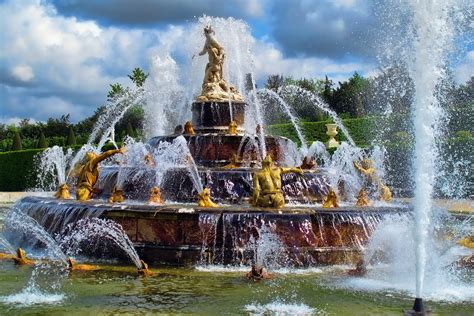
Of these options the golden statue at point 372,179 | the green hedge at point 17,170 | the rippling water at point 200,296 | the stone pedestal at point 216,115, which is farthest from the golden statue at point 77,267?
the green hedge at point 17,170

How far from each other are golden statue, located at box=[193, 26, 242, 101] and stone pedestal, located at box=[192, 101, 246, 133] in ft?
0.78

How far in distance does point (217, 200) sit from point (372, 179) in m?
4.98

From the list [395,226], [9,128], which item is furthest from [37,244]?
[9,128]

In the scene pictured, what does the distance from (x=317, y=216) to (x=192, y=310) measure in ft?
13.2

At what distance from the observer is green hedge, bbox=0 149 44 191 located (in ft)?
125

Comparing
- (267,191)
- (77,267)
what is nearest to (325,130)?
(267,191)

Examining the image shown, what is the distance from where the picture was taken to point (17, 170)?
3884 cm

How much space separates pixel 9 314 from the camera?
22.6 ft

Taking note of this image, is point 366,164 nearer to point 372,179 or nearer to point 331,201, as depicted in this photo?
point 372,179

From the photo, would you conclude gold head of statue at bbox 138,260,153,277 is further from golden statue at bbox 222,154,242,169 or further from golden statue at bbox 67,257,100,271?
golden statue at bbox 222,154,242,169

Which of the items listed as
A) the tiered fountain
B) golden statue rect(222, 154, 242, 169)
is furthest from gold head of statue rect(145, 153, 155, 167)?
golden statue rect(222, 154, 242, 169)

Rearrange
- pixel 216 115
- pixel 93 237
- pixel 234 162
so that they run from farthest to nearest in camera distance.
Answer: pixel 216 115, pixel 234 162, pixel 93 237

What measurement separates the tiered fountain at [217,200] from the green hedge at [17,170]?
22.4m

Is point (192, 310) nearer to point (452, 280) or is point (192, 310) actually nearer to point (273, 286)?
point (273, 286)
